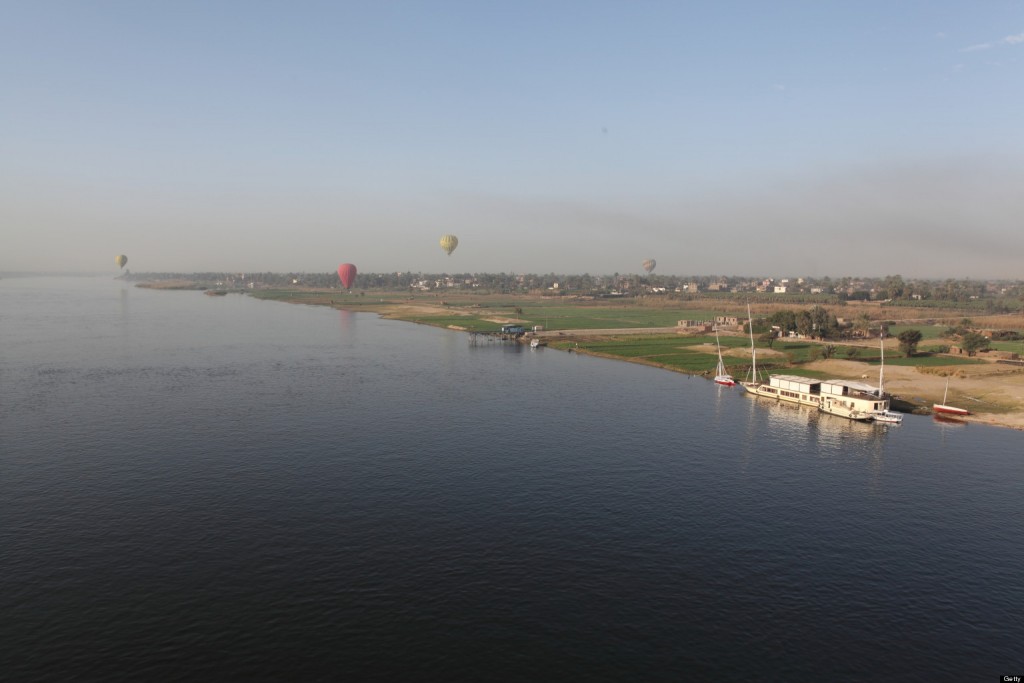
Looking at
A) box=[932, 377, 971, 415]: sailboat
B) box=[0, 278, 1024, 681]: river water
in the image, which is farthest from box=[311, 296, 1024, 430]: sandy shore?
box=[0, 278, 1024, 681]: river water

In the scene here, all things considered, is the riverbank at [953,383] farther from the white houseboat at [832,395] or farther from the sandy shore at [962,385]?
the white houseboat at [832,395]

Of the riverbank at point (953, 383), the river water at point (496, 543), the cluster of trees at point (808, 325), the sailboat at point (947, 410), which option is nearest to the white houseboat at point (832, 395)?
the river water at point (496, 543)

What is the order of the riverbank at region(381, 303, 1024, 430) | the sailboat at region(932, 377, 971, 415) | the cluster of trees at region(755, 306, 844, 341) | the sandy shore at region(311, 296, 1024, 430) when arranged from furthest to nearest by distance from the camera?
the cluster of trees at region(755, 306, 844, 341)
the riverbank at region(381, 303, 1024, 430)
the sandy shore at region(311, 296, 1024, 430)
the sailboat at region(932, 377, 971, 415)

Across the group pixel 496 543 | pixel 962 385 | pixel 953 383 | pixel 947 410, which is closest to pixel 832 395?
pixel 947 410

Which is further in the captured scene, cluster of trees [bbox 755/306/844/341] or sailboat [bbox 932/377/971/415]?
cluster of trees [bbox 755/306/844/341]

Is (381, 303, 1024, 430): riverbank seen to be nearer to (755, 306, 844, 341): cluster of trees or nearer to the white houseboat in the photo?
the white houseboat

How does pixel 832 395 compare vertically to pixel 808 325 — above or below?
below

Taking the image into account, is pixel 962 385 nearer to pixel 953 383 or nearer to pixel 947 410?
pixel 953 383

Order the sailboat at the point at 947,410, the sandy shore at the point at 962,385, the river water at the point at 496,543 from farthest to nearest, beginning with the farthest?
the sandy shore at the point at 962,385
the sailboat at the point at 947,410
the river water at the point at 496,543

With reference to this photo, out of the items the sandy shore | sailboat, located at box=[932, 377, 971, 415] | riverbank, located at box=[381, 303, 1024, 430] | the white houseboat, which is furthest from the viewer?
riverbank, located at box=[381, 303, 1024, 430]
